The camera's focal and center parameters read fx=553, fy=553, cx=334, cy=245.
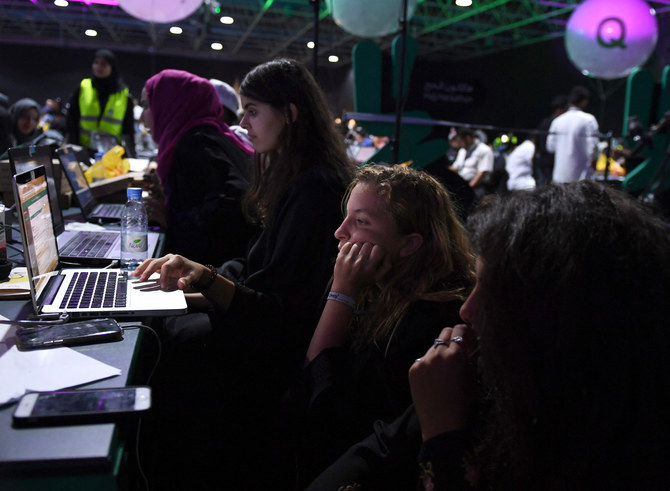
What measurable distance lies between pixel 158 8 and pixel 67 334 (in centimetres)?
326

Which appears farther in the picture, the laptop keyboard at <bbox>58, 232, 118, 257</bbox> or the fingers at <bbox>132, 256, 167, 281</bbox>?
the laptop keyboard at <bbox>58, 232, 118, 257</bbox>

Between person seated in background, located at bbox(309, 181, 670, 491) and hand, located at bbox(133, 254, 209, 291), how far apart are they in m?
0.82

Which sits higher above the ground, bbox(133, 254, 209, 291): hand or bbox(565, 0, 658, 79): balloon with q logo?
bbox(565, 0, 658, 79): balloon with q logo

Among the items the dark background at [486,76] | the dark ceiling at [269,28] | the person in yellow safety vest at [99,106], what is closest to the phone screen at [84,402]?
the person in yellow safety vest at [99,106]

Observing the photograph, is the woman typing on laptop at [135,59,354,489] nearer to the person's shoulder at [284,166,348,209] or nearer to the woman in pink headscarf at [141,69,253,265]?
the person's shoulder at [284,166,348,209]

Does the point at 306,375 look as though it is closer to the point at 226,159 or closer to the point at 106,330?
the point at 106,330

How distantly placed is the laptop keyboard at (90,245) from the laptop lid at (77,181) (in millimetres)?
407

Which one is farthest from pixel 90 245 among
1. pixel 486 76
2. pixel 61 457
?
pixel 486 76

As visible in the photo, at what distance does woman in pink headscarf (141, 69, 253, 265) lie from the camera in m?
2.19

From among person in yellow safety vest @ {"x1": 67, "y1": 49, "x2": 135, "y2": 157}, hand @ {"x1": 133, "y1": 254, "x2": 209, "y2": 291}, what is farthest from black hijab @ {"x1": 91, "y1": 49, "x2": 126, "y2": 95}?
hand @ {"x1": 133, "y1": 254, "x2": 209, "y2": 291}

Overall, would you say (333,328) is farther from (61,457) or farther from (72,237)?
(72,237)

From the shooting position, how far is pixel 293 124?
1709mm

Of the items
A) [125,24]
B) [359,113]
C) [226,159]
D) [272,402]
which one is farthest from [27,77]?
[272,402]

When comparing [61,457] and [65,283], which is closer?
[61,457]
